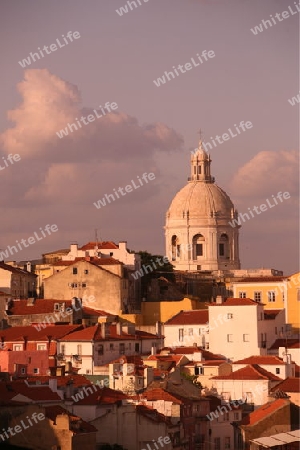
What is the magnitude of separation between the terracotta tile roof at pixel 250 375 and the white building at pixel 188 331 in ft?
37.5

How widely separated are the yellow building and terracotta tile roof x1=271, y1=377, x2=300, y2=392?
15591 millimetres

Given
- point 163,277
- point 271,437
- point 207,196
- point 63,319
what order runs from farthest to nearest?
1. point 207,196
2. point 163,277
3. point 63,319
4. point 271,437

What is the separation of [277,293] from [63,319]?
1469 cm

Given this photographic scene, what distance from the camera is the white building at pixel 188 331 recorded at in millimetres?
114000

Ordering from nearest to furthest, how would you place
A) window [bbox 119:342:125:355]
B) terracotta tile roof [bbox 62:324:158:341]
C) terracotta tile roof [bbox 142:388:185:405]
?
terracotta tile roof [bbox 142:388:185:405], terracotta tile roof [bbox 62:324:158:341], window [bbox 119:342:125:355]

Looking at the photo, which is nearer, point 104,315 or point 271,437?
point 271,437

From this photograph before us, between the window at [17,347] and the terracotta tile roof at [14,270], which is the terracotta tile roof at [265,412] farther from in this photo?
the terracotta tile roof at [14,270]

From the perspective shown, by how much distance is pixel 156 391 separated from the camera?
92375 millimetres

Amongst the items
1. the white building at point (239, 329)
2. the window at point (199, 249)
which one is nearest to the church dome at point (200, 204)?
the window at point (199, 249)

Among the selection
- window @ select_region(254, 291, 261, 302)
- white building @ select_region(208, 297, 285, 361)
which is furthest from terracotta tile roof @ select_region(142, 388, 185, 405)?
window @ select_region(254, 291, 261, 302)

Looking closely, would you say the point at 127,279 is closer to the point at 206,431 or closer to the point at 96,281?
the point at 96,281

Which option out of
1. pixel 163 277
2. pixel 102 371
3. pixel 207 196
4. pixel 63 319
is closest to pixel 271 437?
pixel 102 371

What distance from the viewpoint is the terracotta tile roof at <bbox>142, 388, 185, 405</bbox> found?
90.6 m

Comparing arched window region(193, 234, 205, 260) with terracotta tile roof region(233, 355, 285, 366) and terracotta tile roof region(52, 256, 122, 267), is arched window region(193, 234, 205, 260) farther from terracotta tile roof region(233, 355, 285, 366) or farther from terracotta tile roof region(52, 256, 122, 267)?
terracotta tile roof region(233, 355, 285, 366)
